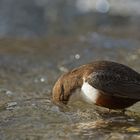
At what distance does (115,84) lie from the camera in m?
5.58

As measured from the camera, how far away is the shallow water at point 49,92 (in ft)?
16.6

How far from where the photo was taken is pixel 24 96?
694 cm

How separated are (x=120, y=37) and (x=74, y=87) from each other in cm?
624

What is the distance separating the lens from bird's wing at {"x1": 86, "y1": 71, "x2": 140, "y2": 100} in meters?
5.49

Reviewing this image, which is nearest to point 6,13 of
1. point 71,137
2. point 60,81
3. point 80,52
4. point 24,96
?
point 80,52

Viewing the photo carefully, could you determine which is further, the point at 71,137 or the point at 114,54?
the point at 114,54

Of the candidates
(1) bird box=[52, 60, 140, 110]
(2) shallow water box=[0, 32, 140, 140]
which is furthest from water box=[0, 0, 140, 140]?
(1) bird box=[52, 60, 140, 110]

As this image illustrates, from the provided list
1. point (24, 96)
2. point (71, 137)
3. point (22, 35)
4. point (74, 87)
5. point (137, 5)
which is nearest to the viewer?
point (71, 137)

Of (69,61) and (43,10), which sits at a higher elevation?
(43,10)

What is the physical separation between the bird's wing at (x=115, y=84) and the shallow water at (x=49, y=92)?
0.24 metres

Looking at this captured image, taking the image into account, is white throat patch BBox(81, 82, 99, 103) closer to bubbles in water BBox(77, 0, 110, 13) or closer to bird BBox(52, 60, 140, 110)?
bird BBox(52, 60, 140, 110)

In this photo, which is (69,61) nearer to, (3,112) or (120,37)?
(120,37)

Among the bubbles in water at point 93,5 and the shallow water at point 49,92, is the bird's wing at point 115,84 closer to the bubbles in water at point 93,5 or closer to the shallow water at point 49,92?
the shallow water at point 49,92

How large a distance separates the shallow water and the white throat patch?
20 cm
